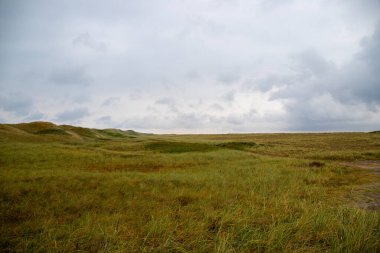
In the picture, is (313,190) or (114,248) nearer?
(114,248)

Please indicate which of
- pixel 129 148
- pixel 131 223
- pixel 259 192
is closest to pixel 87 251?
pixel 131 223

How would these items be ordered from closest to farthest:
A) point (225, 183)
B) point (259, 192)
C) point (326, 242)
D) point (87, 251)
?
point (87, 251) → point (326, 242) → point (259, 192) → point (225, 183)

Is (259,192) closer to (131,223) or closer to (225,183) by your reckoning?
(225,183)

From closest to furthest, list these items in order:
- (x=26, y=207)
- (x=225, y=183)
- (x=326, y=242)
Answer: (x=326, y=242)
(x=26, y=207)
(x=225, y=183)

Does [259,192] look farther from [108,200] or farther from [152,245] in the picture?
[152,245]

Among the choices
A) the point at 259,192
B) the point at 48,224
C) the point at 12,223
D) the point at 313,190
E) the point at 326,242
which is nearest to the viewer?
the point at 326,242

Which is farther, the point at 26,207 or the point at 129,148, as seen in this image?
the point at 129,148

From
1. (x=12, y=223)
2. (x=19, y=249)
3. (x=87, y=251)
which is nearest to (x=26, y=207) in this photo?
(x=12, y=223)

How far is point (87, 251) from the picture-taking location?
13.7 feet

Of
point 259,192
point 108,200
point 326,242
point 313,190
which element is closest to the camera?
point 326,242

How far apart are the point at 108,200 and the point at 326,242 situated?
6.24 metres

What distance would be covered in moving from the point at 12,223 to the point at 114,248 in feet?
10.7

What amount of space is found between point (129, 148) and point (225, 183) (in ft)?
90.1

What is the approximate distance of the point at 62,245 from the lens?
4332mm
